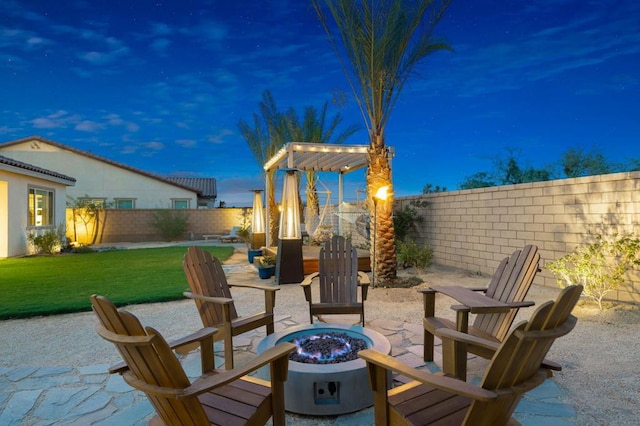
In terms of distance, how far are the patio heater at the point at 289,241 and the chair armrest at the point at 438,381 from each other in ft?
18.3

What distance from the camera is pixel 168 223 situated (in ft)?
63.2

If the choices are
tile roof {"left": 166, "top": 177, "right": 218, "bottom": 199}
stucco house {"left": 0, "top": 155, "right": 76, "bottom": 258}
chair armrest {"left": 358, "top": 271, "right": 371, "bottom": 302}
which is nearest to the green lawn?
stucco house {"left": 0, "top": 155, "right": 76, "bottom": 258}

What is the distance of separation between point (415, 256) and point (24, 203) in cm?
1154

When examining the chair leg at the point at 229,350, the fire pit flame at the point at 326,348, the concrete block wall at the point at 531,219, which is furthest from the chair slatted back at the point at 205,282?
the concrete block wall at the point at 531,219

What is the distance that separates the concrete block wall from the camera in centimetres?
549

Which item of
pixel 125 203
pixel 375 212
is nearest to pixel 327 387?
pixel 375 212

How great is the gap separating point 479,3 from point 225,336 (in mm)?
14595

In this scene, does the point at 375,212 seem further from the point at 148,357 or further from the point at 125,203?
the point at 125,203

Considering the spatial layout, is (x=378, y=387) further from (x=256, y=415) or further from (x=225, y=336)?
(x=225, y=336)

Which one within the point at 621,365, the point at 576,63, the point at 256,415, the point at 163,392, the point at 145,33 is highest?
the point at 145,33

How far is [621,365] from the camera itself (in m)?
3.23

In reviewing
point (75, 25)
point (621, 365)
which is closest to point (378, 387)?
point (621, 365)

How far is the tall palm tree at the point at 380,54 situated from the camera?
6391 millimetres

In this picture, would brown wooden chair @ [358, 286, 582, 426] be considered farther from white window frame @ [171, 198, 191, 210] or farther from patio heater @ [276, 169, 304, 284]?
white window frame @ [171, 198, 191, 210]
